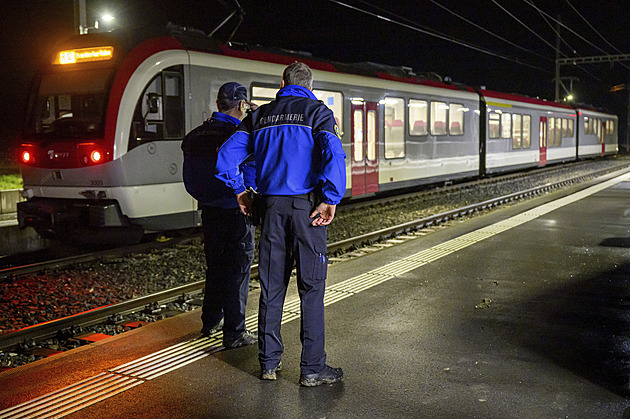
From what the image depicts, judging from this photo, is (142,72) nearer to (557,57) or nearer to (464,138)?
(464,138)

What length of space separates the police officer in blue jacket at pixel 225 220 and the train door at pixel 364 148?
8.72 m

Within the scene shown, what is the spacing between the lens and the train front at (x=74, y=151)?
8734 millimetres

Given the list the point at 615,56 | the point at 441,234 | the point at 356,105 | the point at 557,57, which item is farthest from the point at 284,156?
the point at 615,56

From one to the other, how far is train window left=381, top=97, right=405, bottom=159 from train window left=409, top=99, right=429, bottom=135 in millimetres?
391

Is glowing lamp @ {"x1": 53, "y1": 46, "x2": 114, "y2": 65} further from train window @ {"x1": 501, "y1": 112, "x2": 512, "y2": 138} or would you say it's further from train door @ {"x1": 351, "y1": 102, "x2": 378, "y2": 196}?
train window @ {"x1": 501, "y1": 112, "x2": 512, "y2": 138}

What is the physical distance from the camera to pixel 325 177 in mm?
3881

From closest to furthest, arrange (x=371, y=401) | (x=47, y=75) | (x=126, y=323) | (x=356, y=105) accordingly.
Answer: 1. (x=371, y=401)
2. (x=126, y=323)
3. (x=47, y=75)
4. (x=356, y=105)

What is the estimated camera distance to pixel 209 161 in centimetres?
483

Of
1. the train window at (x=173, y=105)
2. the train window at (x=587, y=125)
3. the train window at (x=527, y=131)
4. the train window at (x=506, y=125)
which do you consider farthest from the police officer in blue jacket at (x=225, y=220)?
the train window at (x=587, y=125)

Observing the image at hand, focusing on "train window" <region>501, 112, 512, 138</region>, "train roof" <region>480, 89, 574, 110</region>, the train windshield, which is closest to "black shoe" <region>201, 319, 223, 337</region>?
the train windshield

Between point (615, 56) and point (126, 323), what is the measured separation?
40.9 m

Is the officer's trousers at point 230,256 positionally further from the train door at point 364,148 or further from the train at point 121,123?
the train door at point 364,148

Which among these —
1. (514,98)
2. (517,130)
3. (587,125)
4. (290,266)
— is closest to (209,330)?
(290,266)

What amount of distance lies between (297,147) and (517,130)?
20617 mm
